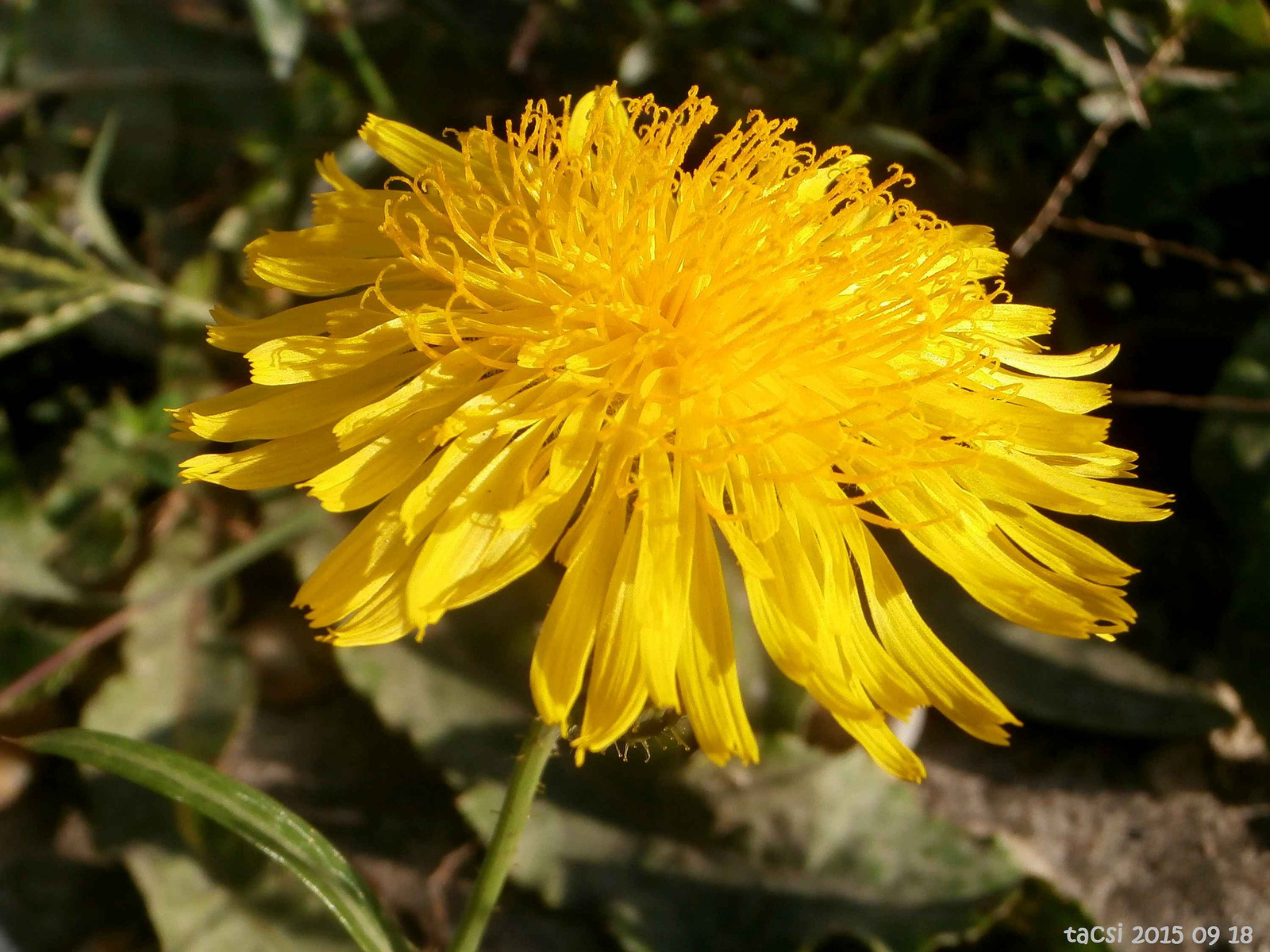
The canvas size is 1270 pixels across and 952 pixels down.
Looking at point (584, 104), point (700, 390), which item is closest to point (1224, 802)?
point (700, 390)

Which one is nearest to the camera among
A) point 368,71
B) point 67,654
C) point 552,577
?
point 552,577

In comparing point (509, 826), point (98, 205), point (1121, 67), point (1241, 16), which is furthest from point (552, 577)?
point (1241, 16)

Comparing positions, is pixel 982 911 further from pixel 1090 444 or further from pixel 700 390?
pixel 700 390

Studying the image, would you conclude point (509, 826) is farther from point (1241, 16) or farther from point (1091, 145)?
point (1241, 16)

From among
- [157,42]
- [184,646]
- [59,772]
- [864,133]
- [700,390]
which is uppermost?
[157,42]

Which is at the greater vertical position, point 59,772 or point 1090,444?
point 1090,444

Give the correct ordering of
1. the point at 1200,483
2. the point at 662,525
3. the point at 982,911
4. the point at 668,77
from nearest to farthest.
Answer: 1. the point at 662,525
2. the point at 982,911
3. the point at 1200,483
4. the point at 668,77
